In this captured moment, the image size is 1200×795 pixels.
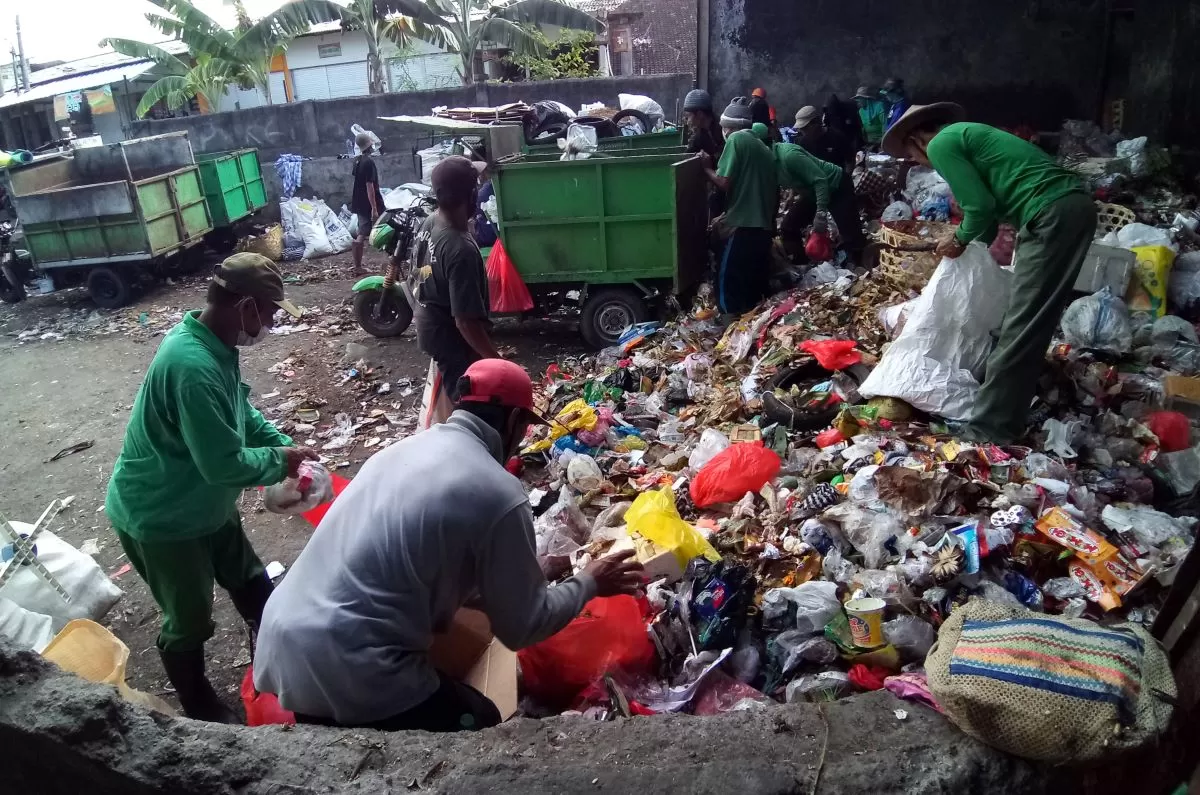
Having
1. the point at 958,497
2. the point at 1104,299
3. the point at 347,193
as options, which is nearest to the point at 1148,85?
the point at 1104,299

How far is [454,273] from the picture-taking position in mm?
4348

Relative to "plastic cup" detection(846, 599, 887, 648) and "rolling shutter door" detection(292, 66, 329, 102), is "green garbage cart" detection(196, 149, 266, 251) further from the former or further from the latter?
"plastic cup" detection(846, 599, 887, 648)

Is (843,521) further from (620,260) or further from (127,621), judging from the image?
(620,260)

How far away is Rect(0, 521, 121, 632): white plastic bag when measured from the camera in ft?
11.3

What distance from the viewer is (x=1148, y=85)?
8.62 meters

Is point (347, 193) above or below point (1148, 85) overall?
below

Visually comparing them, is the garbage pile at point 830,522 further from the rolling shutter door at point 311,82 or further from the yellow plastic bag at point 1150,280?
the rolling shutter door at point 311,82

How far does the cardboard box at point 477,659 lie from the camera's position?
2562 millimetres

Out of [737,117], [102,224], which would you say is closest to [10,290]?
[102,224]

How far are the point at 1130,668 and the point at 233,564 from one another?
9.95ft

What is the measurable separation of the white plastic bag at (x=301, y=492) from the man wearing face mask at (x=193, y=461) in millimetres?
69

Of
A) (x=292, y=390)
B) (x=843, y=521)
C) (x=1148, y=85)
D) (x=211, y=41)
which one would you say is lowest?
(x=292, y=390)

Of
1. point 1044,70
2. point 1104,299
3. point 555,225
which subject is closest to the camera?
point 1104,299

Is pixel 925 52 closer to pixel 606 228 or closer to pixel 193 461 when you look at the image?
pixel 606 228
